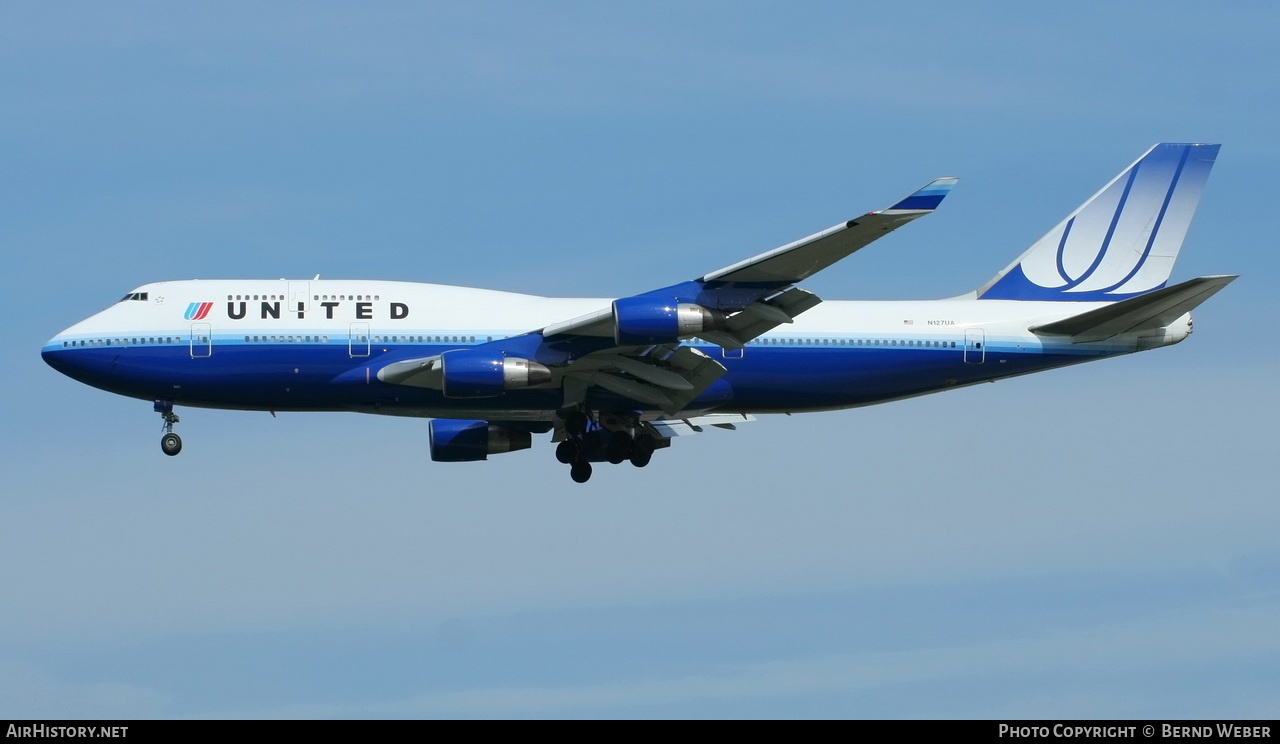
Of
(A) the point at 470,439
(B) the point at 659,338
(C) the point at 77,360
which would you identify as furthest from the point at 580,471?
(C) the point at 77,360

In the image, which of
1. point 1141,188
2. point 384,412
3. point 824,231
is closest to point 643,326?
point 824,231

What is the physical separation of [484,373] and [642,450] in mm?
6169

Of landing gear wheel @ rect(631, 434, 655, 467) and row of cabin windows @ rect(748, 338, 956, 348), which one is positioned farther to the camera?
landing gear wheel @ rect(631, 434, 655, 467)

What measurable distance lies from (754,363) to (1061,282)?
31.8 ft

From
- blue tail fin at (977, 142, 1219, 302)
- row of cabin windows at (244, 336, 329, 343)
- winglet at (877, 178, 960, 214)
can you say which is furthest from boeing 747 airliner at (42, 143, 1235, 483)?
winglet at (877, 178, 960, 214)

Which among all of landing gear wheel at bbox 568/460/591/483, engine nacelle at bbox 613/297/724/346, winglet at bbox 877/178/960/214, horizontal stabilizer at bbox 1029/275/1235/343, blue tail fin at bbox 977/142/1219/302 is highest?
blue tail fin at bbox 977/142/1219/302

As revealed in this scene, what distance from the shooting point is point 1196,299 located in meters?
41.2

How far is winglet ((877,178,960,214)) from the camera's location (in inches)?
1383

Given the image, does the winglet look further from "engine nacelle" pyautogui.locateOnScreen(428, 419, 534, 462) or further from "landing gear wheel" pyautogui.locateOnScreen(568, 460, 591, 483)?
"engine nacelle" pyautogui.locateOnScreen(428, 419, 534, 462)

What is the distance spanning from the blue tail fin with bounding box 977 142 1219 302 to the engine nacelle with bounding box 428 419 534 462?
13.4 metres

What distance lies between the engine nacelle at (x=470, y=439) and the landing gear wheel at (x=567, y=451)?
2145 millimetres
